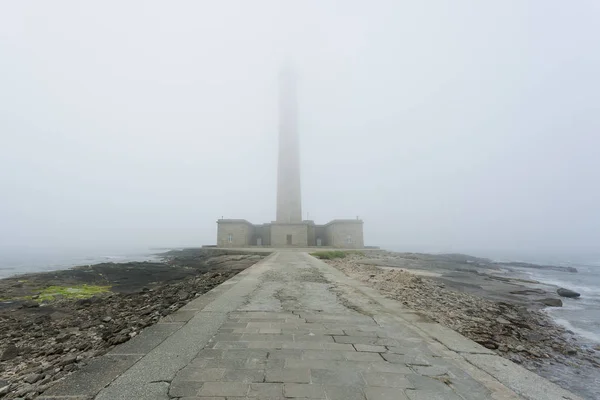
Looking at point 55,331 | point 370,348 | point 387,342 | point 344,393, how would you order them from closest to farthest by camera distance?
point 344,393, point 370,348, point 387,342, point 55,331

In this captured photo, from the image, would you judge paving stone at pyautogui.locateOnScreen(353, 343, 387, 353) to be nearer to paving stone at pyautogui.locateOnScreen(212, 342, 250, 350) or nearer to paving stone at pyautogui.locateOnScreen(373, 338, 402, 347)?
paving stone at pyautogui.locateOnScreen(373, 338, 402, 347)

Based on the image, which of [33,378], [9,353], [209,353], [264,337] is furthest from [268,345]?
[9,353]

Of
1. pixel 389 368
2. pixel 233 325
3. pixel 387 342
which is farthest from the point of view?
pixel 233 325

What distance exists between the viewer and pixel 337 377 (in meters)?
2.99

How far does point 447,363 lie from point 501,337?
4.81 m

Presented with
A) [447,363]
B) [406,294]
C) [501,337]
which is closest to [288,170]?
[406,294]

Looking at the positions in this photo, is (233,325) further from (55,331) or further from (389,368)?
(55,331)

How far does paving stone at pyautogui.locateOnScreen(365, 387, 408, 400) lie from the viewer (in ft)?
8.62

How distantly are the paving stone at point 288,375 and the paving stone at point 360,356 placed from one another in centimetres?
63

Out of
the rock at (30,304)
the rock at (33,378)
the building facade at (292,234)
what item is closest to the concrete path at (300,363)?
the rock at (33,378)

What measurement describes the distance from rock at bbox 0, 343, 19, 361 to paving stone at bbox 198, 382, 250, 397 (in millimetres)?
5068

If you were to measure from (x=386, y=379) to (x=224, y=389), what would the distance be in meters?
1.58

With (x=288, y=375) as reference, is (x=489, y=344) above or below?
below

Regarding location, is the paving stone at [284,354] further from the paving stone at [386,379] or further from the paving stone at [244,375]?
the paving stone at [386,379]
